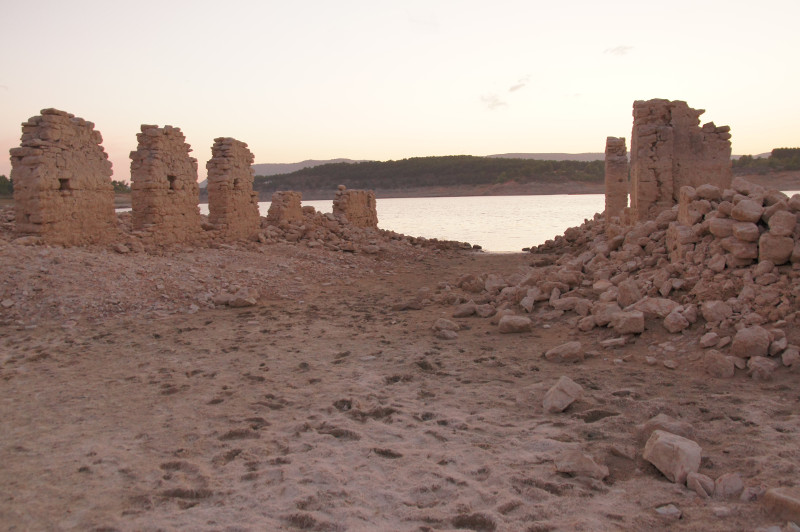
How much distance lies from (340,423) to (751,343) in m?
3.34

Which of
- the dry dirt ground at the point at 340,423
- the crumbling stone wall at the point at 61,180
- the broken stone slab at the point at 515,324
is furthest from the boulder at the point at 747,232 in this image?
the crumbling stone wall at the point at 61,180

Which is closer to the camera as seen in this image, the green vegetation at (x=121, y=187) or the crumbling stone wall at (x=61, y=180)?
→ the crumbling stone wall at (x=61, y=180)

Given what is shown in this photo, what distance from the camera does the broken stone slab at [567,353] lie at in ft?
17.3

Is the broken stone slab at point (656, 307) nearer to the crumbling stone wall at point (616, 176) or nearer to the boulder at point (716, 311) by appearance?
the boulder at point (716, 311)

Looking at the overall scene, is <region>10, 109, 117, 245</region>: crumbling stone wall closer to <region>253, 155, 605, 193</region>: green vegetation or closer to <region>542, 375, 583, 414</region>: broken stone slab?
<region>542, 375, 583, 414</region>: broken stone slab

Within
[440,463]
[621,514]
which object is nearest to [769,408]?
[621,514]

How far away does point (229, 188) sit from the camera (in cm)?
1252

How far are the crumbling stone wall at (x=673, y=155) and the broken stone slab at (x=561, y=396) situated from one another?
6.34m

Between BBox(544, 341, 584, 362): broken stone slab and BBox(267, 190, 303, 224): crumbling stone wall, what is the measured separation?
34.3 feet

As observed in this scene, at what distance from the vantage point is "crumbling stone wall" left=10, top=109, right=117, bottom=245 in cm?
889

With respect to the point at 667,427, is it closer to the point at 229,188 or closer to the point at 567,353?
the point at 567,353

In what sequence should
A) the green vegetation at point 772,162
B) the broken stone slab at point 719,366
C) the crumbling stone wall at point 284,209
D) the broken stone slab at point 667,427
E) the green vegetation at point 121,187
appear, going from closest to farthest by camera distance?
the broken stone slab at point 667,427
the broken stone slab at point 719,366
the crumbling stone wall at point 284,209
the green vegetation at point 121,187
the green vegetation at point 772,162

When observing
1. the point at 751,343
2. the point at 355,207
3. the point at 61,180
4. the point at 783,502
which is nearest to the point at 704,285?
the point at 751,343

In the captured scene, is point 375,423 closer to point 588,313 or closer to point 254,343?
point 254,343
